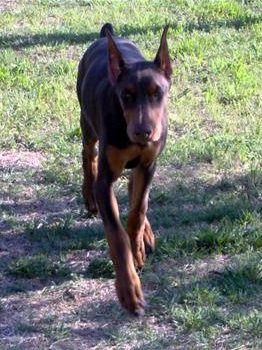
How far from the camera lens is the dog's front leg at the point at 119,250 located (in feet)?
19.7

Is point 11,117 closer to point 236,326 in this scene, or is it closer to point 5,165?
point 5,165

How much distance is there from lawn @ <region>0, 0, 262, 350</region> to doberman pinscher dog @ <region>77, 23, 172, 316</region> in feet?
0.74

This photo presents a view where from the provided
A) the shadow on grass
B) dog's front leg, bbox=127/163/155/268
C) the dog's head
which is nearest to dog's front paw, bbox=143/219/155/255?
dog's front leg, bbox=127/163/155/268

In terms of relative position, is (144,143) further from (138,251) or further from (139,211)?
(138,251)

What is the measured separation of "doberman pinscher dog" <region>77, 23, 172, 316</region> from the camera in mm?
6074

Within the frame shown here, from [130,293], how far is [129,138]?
2.94 feet

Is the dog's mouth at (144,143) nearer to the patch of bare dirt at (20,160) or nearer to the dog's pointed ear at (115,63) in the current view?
the dog's pointed ear at (115,63)

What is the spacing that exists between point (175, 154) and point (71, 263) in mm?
2342

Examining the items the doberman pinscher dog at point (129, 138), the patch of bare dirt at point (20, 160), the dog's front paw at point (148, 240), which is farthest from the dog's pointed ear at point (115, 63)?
the patch of bare dirt at point (20, 160)

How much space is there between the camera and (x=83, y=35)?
12.7 m

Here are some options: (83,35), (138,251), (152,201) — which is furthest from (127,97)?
(83,35)

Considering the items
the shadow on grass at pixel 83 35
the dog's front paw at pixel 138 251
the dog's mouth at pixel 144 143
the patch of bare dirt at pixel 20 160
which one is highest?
the dog's mouth at pixel 144 143

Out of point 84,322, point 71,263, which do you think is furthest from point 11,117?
point 84,322

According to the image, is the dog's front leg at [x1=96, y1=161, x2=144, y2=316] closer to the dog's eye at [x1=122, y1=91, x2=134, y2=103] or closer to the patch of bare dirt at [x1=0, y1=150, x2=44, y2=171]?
the dog's eye at [x1=122, y1=91, x2=134, y2=103]
